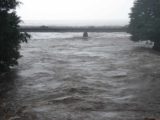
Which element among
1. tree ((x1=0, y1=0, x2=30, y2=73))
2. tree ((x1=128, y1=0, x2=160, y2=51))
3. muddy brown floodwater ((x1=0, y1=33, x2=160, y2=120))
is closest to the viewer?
muddy brown floodwater ((x1=0, y1=33, x2=160, y2=120))

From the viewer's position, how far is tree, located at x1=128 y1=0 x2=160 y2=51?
38688 millimetres

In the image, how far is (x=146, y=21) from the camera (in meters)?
41.0

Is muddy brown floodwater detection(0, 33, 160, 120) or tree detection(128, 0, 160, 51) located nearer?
muddy brown floodwater detection(0, 33, 160, 120)

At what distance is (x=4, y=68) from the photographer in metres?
21.5

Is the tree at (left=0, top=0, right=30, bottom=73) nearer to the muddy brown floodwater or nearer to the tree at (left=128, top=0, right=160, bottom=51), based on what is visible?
the muddy brown floodwater

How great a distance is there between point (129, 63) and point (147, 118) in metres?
16.1

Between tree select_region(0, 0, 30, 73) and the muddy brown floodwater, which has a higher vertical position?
tree select_region(0, 0, 30, 73)

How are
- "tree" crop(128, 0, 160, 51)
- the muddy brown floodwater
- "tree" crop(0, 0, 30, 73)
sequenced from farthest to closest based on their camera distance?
"tree" crop(128, 0, 160, 51) → "tree" crop(0, 0, 30, 73) → the muddy brown floodwater

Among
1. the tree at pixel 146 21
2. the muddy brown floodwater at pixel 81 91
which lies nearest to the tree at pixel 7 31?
the muddy brown floodwater at pixel 81 91

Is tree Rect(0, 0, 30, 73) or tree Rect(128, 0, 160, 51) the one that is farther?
tree Rect(128, 0, 160, 51)

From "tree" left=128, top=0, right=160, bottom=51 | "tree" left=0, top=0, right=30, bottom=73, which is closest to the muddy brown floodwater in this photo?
"tree" left=0, top=0, right=30, bottom=73

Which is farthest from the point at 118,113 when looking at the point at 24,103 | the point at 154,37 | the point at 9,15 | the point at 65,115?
the point at 154,37

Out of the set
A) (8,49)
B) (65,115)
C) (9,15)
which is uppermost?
(9,15)

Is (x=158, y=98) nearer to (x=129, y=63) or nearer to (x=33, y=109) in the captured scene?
(x=33, y=109)
